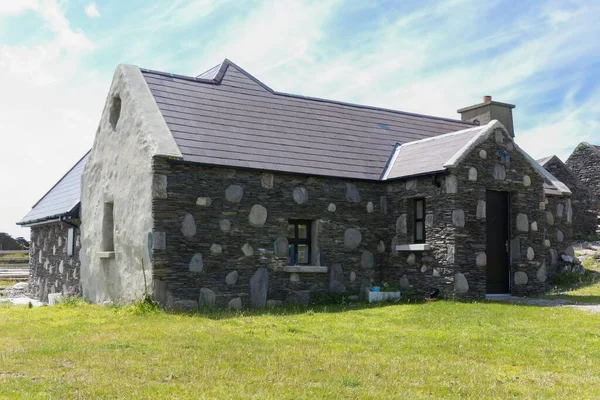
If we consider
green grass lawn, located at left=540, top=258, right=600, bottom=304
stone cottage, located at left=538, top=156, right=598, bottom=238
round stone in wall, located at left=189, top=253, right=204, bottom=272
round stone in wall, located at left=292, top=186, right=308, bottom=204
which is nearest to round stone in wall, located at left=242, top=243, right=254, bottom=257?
round stone in wall, located at left=189, top=253, right=204, bottom=272

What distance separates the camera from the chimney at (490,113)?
23.2m

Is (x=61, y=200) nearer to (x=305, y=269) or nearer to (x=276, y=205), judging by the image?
(x=276, y=205)

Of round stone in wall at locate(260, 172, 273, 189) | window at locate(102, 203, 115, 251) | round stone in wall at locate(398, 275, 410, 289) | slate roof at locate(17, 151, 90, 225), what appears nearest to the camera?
round stone in wall at locate(260, 172, 273, 189)

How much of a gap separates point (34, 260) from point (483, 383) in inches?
749

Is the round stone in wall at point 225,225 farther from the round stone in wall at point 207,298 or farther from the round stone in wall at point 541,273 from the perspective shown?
the round stone in wall at point 541,273

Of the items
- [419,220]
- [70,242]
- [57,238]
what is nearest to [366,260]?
[419,220]

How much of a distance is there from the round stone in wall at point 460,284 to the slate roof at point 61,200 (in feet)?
35.5

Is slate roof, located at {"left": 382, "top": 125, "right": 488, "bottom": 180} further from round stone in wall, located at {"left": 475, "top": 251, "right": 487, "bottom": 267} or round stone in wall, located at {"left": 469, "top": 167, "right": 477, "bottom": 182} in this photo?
round stone in wall, located at {"left": 475, "top": 251, "right": 487, "bottom": 267}

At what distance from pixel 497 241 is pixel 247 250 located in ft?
20.6

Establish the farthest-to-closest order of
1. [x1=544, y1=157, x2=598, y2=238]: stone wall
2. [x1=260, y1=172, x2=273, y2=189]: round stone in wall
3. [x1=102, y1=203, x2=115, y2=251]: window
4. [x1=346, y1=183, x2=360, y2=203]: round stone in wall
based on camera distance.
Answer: [x1=544, y1=157, x2=598, y2=238]: stone wall < [x1=102, y1=203, x2=115, y2=251]: window < [x1=346, y1=183, x2=360, y2=203]: round stone in wall < [x1=260, y1=172, x2=273, y2=189]: round stone in wall

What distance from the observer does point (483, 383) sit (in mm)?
7414

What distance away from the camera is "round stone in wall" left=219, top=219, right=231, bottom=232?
14.6m

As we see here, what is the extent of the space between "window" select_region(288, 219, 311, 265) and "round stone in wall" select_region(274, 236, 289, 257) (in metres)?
0.47

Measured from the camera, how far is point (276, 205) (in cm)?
1536
